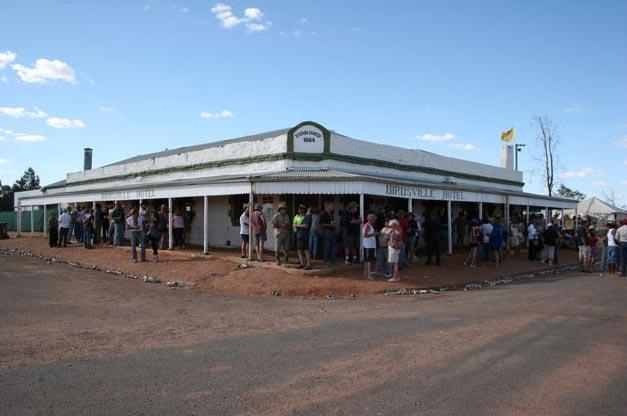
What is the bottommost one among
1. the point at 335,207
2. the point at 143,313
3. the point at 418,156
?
the point at 143,313

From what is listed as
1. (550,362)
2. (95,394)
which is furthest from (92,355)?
(550,362)

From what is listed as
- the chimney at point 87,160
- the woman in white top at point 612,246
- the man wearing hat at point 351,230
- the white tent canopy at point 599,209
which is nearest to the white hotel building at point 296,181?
the man wearing hat at point 351,230

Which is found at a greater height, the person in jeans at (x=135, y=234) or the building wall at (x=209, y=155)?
the building wall at (x=209, y=155)

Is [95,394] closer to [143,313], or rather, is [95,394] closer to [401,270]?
[143,313]

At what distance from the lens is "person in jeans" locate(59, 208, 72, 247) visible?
68.7ft

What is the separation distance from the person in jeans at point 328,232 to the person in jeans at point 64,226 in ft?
40.8

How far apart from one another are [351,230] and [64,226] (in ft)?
44.2

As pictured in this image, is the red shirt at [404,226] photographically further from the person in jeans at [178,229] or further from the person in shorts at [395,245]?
the person in jeans at [178,229]

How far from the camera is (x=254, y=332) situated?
25.5ft

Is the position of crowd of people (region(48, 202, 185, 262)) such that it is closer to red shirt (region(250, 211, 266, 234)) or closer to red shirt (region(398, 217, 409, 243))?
red shirt (region(250, 211, 266, 234))

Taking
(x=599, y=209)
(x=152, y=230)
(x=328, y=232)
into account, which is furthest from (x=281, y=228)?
(x=599, y=209)

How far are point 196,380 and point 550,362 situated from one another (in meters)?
4.14

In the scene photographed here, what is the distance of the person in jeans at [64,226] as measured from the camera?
2095cm

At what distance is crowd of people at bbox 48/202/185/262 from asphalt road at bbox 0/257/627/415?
5263mm
